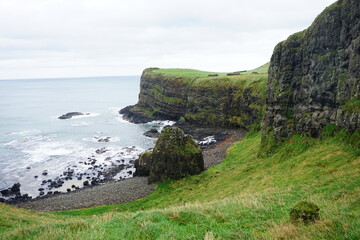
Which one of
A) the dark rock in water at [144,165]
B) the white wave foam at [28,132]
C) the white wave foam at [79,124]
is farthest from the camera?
the white wave foam at [79,124]

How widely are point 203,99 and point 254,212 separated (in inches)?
3891

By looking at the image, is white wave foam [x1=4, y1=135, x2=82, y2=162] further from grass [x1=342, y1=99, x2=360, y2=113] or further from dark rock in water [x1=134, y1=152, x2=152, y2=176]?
grass [x1=342, y1=99, x2=360, y2=113]

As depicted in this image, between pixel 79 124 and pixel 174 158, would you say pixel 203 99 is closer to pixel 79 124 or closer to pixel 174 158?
pixel 79 124

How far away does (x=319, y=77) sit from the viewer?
45.3 metres

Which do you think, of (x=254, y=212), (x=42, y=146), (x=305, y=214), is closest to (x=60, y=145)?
(x=42, y=146)

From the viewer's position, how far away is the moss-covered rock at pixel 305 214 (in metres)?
14.7

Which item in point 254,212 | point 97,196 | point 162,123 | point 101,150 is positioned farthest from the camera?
point 162,123

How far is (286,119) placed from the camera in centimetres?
5131

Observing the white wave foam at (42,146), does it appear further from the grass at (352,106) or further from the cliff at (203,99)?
the grass at (352,106)

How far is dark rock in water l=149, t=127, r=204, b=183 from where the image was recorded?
179 feet

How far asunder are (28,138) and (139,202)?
253ft

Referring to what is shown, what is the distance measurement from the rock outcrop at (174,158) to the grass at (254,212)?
897cm

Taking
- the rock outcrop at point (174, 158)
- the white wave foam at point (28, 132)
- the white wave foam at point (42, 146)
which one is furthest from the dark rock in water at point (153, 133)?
the white wave foam at point (28, 132)

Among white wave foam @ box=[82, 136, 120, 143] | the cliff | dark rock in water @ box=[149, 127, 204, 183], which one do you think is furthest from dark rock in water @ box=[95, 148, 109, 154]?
the cliff
